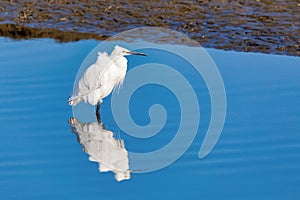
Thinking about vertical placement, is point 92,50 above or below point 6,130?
above

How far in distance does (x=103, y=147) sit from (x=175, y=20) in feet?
14.3

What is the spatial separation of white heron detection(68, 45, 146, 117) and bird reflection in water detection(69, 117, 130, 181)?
46cm

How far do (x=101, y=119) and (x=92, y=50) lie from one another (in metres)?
2.18

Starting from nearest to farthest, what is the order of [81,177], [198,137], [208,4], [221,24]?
[81,177] < [198,137] < [221,24] < [208,4]

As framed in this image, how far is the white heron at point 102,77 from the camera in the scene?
8.77 metres

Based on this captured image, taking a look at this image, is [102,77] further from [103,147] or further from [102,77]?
[103,147]

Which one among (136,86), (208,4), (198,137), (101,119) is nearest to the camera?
(198,137)

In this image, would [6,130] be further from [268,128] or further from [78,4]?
[78,4]

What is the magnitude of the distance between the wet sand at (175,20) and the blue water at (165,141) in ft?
2.80

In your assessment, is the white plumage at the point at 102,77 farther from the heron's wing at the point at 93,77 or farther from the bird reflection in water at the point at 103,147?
the bird reflection in water at the point at 103,147

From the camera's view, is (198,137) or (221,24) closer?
(198,137)

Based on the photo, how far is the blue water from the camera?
660 cm

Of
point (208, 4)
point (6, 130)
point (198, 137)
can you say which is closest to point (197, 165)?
point (198, 137)

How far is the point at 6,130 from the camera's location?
25.8 ft
